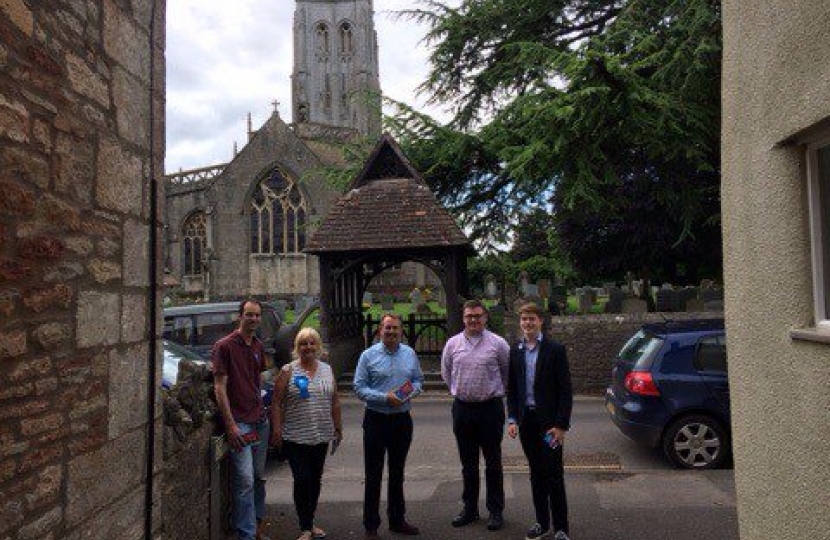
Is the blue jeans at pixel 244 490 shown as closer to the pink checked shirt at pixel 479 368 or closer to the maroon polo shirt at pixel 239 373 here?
the maroon polo shirt at pixel 239 373

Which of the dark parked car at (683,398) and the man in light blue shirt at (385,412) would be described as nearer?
the man in light blue shirt at (385,412)

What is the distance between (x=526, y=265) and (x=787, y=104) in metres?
31.6

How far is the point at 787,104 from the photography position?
11.8 ft

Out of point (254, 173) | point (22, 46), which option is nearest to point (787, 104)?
point (22, 46)

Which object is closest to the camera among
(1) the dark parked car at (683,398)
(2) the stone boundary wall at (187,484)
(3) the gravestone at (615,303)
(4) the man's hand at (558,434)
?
(2) the stone boundary wall at (187,484)

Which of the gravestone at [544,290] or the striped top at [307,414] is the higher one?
the gravestone at [544,290]

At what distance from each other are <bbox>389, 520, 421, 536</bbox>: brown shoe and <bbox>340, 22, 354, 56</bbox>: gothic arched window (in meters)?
62.1

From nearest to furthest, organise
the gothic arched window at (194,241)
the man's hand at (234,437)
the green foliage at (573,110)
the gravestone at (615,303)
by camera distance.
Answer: the man's hand at (234,437) → the green foliage at (573,110) → the gravestone at (615,303) → the gothic arched window at (194,241)

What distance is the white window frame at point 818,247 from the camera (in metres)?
3.31

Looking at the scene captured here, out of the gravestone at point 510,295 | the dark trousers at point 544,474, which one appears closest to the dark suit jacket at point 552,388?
the dark trousers at point 544,474

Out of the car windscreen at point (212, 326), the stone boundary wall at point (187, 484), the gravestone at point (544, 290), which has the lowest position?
the stone boundary wall at point (187, 484)

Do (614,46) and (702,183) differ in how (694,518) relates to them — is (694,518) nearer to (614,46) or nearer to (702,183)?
(614,46)

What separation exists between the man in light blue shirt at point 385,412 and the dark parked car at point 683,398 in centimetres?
319

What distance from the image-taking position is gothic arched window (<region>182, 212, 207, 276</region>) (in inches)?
1587
